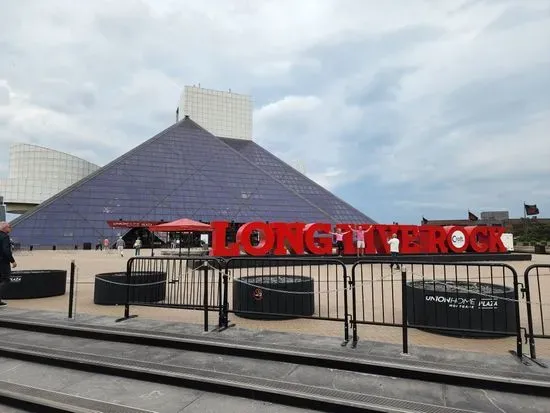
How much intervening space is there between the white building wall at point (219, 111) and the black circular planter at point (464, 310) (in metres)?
70.6

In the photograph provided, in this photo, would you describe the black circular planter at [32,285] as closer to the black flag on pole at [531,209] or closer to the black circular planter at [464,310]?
the black circular planter at [464,310]

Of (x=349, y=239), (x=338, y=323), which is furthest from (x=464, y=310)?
(x=349, y=239)

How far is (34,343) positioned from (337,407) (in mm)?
4890

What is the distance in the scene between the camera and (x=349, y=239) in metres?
20.7

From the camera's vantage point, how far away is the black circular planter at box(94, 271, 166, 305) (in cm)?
896

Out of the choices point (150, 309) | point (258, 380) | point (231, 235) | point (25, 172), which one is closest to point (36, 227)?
point (231, 235)

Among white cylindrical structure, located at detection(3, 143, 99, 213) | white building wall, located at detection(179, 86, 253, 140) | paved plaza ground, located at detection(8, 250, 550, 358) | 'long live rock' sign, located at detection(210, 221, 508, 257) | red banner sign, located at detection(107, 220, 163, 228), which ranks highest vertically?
white building wall, located at detection(179, 86, 253, 140)

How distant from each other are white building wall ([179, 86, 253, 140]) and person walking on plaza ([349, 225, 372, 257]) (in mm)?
57758

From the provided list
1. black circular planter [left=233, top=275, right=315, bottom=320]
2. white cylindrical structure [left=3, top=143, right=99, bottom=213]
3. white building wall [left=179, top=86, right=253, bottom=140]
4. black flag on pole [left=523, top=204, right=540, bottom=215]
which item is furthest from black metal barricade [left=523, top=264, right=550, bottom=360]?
white cylindrical structure [left=3, top=143, right=99, bottom=213]

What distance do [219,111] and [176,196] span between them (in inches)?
1405

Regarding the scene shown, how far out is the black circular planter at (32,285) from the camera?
32.8 ft

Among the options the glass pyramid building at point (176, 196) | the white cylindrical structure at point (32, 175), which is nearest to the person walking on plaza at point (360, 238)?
the glass pyramid building at point (176, 196)

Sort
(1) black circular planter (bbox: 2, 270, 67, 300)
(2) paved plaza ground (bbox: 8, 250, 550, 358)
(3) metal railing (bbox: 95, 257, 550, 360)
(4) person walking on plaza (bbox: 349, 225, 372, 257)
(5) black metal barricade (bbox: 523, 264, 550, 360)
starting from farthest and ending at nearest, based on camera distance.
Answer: (4) person walking on plaza (bbox: 349, 225, 372, 257) → (1) black circular planter (bbox: 2, 270, 67, 300) → (2) paved plaza ground (bbox: 8, 250, 550, 358) → (3) metal railing (bbox: 95, 257, 550, 360) → (5) black metal barricade (bbox: 523, 264, 550, 360)

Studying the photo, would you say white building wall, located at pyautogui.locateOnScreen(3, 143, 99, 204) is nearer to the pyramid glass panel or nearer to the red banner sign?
the pyramid glass panel
